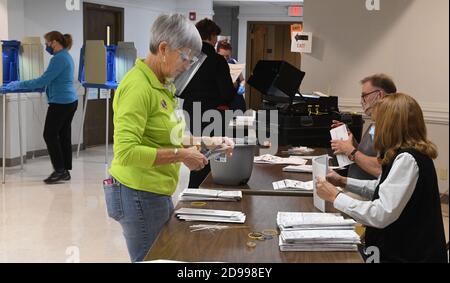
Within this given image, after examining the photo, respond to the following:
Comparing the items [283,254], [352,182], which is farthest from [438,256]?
[352,182]

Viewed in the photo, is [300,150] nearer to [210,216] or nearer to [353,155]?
[353,155]

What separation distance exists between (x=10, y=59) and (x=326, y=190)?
500 centimetres

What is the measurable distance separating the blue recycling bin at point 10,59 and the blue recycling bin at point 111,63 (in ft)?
3.93

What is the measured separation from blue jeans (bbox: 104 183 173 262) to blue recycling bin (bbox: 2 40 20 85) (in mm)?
4628

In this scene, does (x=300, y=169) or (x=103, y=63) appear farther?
(x=103, y=63)

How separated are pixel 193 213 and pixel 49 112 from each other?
4101mm

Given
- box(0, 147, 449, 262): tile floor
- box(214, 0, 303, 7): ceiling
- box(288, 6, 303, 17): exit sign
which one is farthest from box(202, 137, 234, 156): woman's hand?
box(288, 6, 303, 17): exit sign

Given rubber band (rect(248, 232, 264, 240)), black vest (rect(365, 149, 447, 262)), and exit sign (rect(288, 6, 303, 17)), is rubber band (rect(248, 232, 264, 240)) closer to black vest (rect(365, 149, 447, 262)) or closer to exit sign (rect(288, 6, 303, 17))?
black vest (rect(365, 149, 447, 262))

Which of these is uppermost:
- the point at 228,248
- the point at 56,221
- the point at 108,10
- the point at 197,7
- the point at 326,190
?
the point at 197,7

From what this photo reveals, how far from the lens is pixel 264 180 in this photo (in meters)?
2.80

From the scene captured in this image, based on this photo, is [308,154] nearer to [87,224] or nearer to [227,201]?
[227,201]

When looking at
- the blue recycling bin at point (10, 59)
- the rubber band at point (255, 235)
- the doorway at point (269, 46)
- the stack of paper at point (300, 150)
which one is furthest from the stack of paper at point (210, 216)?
the doorway at point (269, 46)

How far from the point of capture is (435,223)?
6.12 ft

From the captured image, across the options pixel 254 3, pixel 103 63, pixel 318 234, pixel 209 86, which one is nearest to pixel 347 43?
pixel 209 86
